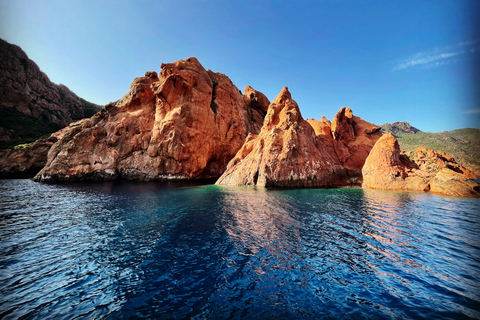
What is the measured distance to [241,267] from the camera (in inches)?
298

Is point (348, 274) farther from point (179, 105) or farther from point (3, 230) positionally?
point (179, 105)

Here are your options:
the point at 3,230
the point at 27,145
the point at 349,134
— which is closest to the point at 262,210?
the point at 3,230

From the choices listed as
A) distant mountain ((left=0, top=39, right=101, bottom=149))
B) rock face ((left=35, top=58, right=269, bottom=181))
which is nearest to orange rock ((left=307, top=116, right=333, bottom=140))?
rock face ((left=35, top=58, right=269, bottom=181))

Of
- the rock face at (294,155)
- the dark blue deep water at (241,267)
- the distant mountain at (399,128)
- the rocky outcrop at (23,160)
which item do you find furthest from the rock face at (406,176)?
the distant mountain at (399,128)

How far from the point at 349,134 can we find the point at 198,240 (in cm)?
4939

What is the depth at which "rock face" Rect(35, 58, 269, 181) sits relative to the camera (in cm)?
4925

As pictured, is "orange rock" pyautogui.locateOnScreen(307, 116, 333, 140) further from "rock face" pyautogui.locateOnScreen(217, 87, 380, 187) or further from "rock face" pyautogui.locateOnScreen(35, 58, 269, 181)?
"rock face" pyautogui.locateOnScreen(35, 58, 269, 181)

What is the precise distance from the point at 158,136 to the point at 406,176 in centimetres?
5470

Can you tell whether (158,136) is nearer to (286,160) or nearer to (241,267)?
(286,160)

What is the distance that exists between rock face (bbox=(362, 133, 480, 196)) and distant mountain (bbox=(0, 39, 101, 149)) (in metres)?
93.3

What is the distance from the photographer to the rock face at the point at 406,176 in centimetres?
2379

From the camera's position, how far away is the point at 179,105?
2105 inches

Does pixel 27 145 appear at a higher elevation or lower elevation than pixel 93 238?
higher

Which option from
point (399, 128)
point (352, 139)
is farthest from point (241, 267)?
point (399, 128)
